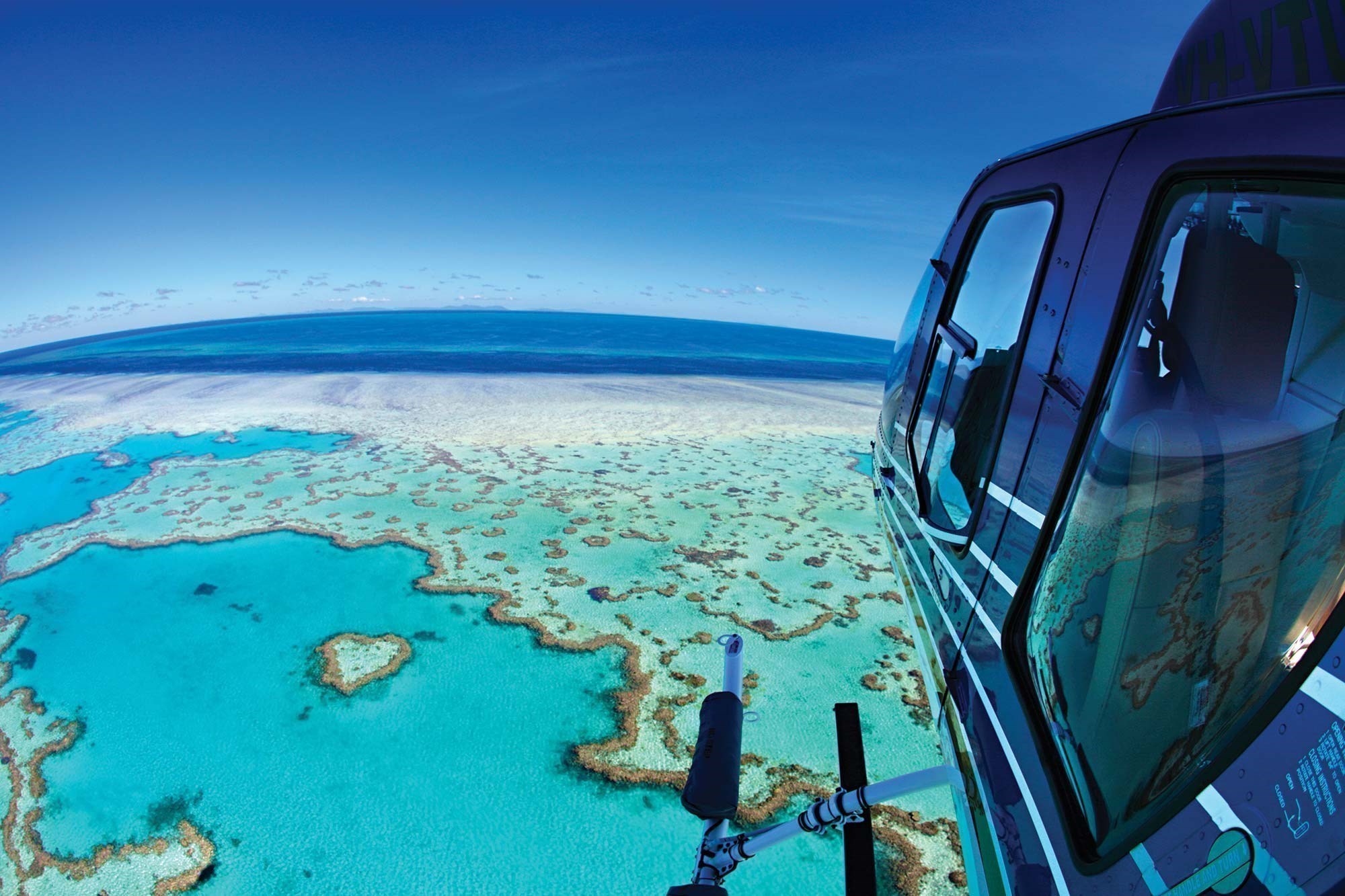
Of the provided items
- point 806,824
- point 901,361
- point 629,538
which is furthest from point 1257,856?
point 629,538

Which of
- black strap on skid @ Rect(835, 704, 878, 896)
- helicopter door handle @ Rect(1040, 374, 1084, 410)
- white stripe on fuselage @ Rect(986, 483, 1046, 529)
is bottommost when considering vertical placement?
black strap on skid @ Rect(835, 704, 878, 896)

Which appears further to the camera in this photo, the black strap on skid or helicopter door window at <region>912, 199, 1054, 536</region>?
helicopter door window at <region>912, 199, 1054, 536</region>

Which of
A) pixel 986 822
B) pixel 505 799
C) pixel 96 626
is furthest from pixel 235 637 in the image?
pixel 986 822

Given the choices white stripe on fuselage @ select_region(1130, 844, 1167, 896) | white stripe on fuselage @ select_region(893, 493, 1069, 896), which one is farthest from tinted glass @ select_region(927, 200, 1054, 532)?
white stripe on fuselage @ select_region(1130, 844, 1167, 896)

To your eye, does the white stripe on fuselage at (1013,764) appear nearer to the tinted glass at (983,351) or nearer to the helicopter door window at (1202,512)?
the helicopter door window at (1202,512)

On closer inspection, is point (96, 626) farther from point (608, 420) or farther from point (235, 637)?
point (608, 420)

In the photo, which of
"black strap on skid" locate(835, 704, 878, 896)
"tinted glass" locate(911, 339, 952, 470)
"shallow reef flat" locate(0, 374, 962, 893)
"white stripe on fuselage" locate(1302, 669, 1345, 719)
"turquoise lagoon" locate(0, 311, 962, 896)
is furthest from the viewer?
"shallow reef flat" locate(0, 374, 962, 893)

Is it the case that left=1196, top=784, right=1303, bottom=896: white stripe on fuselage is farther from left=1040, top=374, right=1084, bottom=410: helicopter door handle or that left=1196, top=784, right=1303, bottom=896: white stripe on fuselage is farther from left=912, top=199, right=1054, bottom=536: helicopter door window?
left=912, top=199, right=1054, bottom=536: helicopter door window
